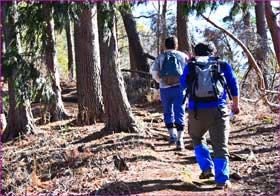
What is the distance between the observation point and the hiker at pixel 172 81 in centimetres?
729

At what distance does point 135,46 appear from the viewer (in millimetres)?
15750

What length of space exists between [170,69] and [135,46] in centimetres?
859

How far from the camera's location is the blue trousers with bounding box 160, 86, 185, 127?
743 cm

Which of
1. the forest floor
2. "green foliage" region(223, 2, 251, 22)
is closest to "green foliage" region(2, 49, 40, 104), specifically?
the forest floor

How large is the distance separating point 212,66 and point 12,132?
17.2ft

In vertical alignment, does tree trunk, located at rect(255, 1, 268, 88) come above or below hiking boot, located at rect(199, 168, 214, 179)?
above

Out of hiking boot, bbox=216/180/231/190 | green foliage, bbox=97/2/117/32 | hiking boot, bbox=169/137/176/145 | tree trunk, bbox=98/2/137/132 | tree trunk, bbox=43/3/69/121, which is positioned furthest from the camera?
tree trunk, bbox=43/3/69/121

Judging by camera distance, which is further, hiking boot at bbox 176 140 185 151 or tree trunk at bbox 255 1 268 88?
tree trunk at bbox 255 1 268 88

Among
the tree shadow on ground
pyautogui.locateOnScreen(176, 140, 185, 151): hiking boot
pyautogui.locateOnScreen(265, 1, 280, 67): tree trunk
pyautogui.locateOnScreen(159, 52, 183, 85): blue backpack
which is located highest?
pyautogui.locateOnScreen(265, 1, 280, 67): tree trunk

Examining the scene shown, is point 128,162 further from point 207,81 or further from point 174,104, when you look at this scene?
point 207,81

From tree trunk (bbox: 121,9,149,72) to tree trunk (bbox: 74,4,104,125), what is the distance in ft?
17.6

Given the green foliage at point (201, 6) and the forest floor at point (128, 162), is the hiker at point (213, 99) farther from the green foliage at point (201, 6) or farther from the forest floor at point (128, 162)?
the green foliage at point (201, 6)

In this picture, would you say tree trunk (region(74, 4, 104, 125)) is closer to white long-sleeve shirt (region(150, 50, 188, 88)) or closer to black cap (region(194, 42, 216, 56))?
white long-sleeve shirt (region(150, 50, 188, 88))

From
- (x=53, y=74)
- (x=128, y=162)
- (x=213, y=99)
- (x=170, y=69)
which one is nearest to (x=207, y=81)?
(x=213, y=99)
